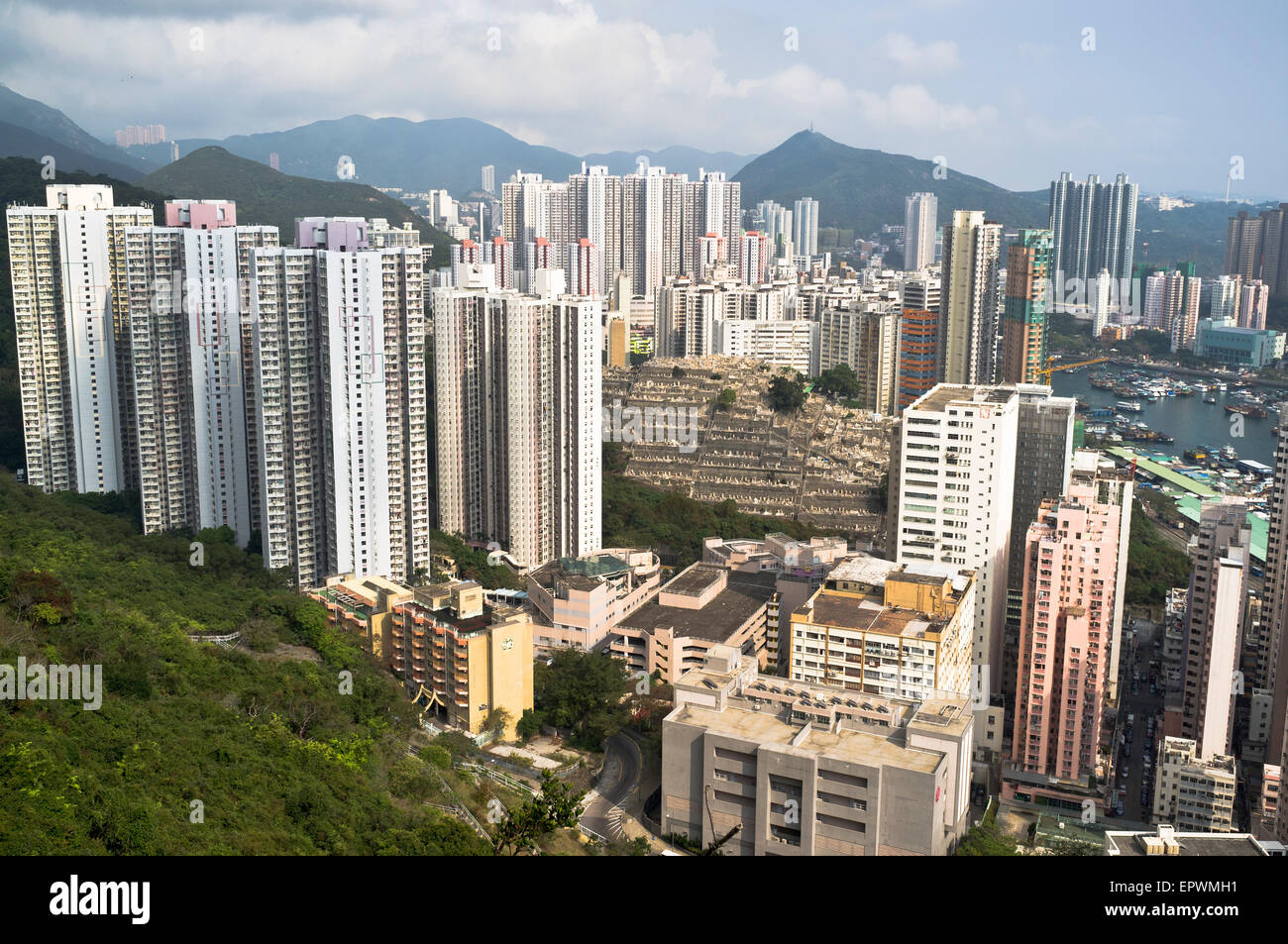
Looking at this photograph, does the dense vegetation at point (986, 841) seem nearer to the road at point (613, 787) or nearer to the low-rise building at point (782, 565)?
the road at point (613, 787)

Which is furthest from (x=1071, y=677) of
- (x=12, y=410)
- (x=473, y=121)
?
(x=473, y=121)

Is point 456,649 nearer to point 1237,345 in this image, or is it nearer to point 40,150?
point 40,150

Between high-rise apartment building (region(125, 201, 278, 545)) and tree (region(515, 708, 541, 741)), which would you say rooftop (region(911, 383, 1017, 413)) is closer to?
tree (region(515, 708, 541, 741))

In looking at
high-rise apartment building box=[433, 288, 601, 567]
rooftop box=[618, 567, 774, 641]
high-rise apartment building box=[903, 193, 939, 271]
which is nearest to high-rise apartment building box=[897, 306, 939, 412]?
high-rise apartment building box=[433, 288, 601, 567]

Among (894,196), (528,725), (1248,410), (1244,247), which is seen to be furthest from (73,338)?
(894,196)

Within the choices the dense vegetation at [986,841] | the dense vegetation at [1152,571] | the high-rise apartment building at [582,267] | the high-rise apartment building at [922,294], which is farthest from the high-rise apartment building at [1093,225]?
the dense vegetation at [986,841]
